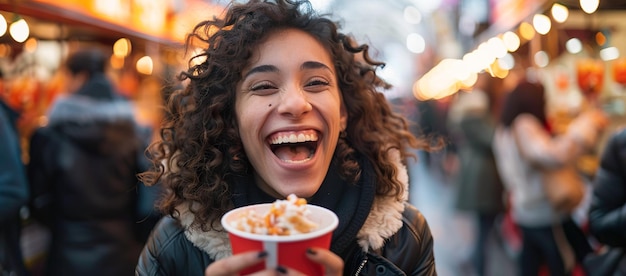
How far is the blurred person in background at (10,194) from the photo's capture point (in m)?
2.88

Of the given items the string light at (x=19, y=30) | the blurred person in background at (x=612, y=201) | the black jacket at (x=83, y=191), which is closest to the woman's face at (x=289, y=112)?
the blurred person in background at (x=612, y=201)

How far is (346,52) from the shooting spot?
1790mm

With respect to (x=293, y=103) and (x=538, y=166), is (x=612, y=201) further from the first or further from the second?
(x=293, y=103)

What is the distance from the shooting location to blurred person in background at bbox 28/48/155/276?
3502mm

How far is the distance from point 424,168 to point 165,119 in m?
14.9

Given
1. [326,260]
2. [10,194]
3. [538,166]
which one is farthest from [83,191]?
[538,166]

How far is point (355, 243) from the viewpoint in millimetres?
1568

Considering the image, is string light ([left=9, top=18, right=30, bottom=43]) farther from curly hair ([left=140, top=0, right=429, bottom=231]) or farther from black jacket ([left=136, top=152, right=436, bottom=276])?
black jacket ([left=136, top=152, right=436, bottom=276])

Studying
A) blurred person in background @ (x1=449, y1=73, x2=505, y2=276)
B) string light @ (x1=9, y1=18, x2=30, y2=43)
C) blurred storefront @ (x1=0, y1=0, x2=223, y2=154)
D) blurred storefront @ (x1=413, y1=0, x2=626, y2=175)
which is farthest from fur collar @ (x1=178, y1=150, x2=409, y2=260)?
blurred person in background @ (x1=449, y1=73, x2=505, y2=276)

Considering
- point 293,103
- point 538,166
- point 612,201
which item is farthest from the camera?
point 538,166

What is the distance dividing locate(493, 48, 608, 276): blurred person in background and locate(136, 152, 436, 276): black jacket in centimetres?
285

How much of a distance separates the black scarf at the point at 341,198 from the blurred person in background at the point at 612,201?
1.79 meters

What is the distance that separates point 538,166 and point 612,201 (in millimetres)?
1369

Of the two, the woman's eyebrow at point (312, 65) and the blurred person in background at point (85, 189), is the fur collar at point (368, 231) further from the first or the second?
the blurred person in background at point (85, 189)
